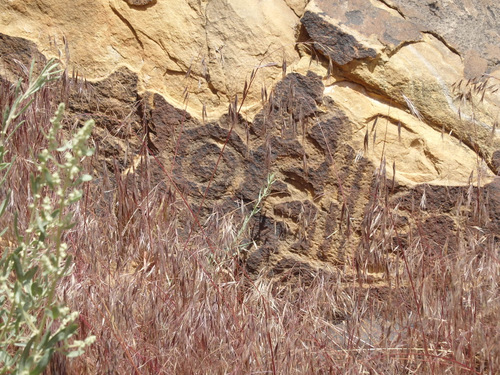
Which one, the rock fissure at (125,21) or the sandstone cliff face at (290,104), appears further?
the rock fissure at (125,21)

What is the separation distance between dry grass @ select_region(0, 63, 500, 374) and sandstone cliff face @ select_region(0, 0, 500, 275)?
9 cm

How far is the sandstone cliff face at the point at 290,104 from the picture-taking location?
227cm

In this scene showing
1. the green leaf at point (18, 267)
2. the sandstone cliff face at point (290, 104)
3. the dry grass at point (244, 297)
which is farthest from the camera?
the sandstone cliff face at point (290, 104)

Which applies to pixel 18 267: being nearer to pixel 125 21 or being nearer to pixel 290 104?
pixel 290 104

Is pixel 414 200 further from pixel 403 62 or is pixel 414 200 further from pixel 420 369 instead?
pixel 420 369

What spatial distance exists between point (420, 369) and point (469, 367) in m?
0.15

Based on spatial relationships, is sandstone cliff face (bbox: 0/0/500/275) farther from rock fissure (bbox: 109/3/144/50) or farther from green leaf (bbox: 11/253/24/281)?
green leaf (bbox: 11/253/24/281)

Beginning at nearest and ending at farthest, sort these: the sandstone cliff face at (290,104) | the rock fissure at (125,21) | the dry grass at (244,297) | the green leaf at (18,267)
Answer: the green leaf at (18,267) → the dry grass at (244,297) → the sandstone cliff face at (290,104) → the rock fissure at (125,21)

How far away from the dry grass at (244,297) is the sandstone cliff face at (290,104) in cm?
9

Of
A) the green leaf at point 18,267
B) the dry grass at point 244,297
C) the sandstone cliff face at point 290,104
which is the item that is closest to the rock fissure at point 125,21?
the sandstone cliff face at point 290,104

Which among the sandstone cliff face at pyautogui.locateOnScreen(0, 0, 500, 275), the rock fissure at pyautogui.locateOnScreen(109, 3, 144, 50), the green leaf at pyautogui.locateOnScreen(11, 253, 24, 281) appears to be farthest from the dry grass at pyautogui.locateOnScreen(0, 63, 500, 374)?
the green leaf at pyautogui.locateOnScreen(11, 253, 24, 281)

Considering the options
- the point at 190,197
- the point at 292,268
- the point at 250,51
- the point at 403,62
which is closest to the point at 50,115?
the point at 190,197

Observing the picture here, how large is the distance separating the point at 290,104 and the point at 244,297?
758 millimetres

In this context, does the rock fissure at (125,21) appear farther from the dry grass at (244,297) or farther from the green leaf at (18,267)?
the green leaf at (18,267)
